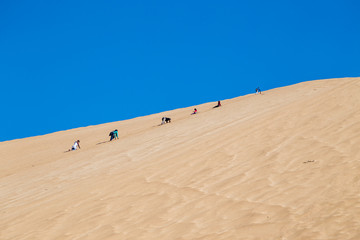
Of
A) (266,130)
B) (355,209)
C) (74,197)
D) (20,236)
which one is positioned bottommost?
(355,209)

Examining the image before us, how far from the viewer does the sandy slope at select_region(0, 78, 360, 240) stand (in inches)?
170

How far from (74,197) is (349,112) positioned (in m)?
7.61

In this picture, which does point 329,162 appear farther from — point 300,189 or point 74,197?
point 74,197

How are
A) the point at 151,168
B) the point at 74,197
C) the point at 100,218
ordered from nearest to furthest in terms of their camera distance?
1. the point at 100,218
2. the point at 74,197
3. the point at 151,168

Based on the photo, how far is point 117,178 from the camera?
785cm

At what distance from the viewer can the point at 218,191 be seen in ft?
18.9

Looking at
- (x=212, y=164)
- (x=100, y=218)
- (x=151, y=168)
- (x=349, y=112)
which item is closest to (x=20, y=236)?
(x=100, y=218)

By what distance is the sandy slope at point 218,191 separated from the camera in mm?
4324

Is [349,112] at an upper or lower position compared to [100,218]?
upper

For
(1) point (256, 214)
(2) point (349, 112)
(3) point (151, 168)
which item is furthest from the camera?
(2) point (349, 112)

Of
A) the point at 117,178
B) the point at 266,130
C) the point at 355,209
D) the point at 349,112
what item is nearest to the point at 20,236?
the point at 117,178

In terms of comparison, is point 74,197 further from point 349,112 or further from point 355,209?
point 349,112

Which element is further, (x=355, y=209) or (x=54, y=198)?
(x=54, y=198)

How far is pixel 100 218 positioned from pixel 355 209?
3697 millimetres
